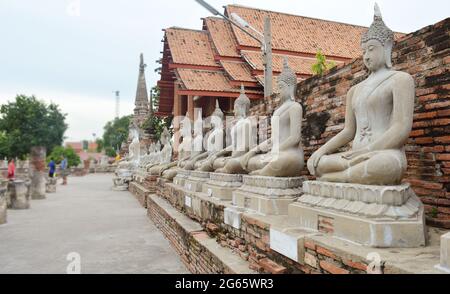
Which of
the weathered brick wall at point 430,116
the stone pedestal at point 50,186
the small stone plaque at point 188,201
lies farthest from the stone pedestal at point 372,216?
the stone pedestal at point 50,186

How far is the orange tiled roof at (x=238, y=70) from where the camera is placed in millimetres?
11586

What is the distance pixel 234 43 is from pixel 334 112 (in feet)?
30.0

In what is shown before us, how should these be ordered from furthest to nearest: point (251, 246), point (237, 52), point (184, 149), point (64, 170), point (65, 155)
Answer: point (65, 155), point (64, 170), point (237, 52), point (184, 149), point (251, 246)

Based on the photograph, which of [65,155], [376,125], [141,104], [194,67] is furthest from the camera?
[65,155]

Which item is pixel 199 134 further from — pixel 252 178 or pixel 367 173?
pixel 367 173

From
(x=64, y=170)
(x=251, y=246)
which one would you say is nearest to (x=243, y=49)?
(x=251, y=246)

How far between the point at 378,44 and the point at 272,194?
1646 mm

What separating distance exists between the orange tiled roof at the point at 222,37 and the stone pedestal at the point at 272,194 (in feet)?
30.4

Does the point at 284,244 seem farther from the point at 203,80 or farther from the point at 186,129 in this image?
the point at 203,80

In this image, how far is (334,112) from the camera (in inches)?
188

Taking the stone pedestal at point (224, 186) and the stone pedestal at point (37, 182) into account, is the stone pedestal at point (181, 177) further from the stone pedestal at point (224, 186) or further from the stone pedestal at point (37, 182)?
the stone pedestal at point (37, 182)

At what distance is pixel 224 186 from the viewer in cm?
494
